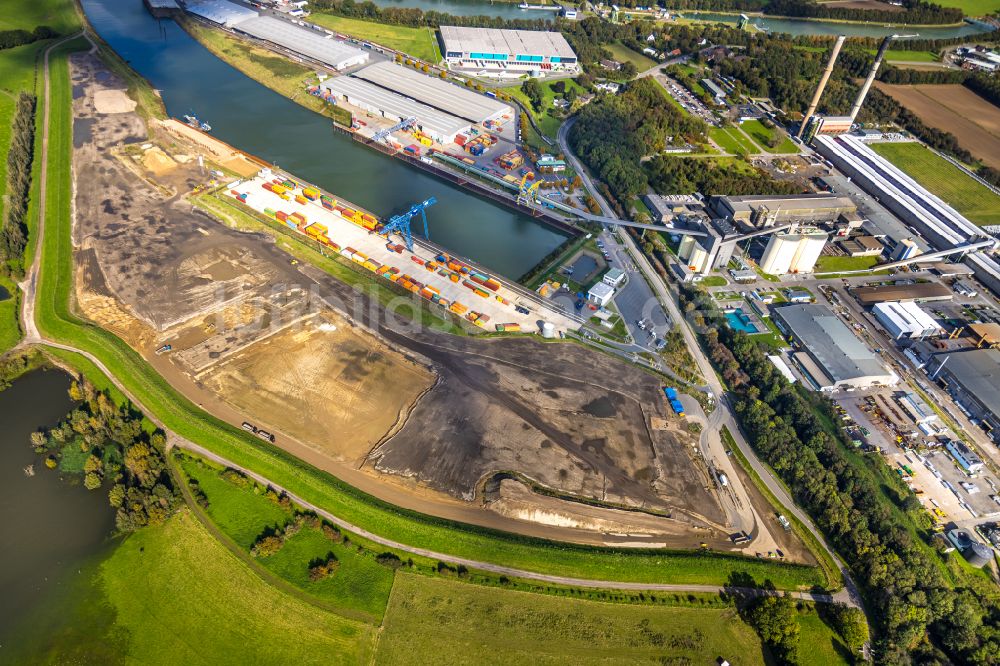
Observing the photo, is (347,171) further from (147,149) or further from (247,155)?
(147,149)

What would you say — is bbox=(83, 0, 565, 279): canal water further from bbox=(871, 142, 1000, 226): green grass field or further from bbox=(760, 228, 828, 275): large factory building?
bbox=(871, 142, 1000, 226): green grass field

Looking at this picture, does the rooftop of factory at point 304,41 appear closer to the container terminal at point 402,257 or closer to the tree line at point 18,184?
the container terminal at point 402,257

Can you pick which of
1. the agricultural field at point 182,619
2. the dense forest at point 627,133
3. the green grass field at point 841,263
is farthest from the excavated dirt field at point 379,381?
the dense forest at point 627,133

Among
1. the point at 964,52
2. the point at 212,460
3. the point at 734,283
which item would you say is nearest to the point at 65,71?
the point at 212,460

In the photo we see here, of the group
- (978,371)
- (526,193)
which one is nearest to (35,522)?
(526,193)

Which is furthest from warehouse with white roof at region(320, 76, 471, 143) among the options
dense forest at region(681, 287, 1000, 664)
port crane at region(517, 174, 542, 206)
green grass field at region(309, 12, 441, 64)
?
dense forest at region(681, 287, 1000, 664)

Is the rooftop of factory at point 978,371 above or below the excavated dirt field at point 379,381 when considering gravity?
above
